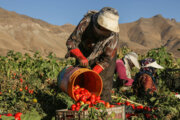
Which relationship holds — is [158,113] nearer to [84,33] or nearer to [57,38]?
[84,33]

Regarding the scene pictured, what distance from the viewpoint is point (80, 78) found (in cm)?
410

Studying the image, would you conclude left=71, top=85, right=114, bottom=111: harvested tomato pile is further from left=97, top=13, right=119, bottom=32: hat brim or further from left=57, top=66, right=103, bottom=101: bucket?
left=97, top=13, right=119, bottom=32: hat brim

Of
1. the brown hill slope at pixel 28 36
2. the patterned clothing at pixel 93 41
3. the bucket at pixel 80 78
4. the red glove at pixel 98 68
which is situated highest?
the brown hill slope at pixel 28 36

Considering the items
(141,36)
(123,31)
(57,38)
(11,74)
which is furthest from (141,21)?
(11,74)

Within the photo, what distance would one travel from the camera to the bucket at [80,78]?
3.19 meters

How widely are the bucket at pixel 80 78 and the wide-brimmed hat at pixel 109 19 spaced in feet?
2.11

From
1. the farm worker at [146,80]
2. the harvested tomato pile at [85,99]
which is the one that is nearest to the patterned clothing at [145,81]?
the farm worker at [146,80]

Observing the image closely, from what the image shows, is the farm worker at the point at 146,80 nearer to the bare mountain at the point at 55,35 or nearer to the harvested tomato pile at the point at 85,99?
the harvested tomato pile at the point at 85,99

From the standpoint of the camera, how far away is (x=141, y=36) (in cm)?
10050

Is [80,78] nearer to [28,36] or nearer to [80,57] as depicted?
[80,57]

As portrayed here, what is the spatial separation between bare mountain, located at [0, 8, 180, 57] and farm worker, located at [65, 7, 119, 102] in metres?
23.9

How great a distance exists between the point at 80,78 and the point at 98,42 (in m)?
0.70

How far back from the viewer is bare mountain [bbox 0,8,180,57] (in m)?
56.9

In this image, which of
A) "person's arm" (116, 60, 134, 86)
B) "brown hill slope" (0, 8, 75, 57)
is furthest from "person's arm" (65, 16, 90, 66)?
"brown hill slope" (0, 8, 75, 57)
